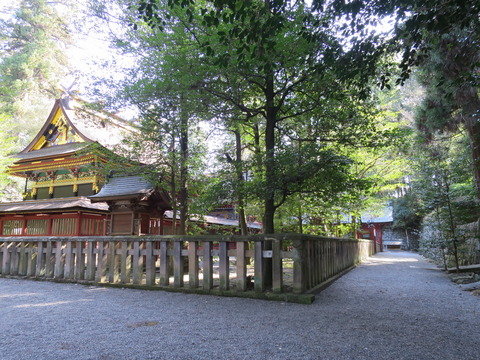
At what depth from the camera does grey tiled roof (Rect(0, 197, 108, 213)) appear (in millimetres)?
13406

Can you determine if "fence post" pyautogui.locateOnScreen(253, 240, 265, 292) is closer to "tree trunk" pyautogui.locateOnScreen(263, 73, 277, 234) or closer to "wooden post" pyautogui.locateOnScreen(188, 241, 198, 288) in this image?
"tree trunk" pyautogui.locateOnScreen(263, 73, 277, 234)

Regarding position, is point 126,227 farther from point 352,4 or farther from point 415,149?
point 415,149

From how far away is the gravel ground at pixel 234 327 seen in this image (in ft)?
9.29

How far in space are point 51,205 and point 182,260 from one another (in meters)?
10.9

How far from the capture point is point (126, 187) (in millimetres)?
10836

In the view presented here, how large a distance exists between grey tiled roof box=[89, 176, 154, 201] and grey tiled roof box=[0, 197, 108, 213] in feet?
8.78

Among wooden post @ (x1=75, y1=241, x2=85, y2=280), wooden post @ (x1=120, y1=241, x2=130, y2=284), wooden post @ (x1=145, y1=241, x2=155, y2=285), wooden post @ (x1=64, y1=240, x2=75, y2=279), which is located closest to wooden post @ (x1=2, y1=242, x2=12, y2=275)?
wooden post @ (x1=64, y1=240, x2=75, y2=279)

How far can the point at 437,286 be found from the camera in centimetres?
714

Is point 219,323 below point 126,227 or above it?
below

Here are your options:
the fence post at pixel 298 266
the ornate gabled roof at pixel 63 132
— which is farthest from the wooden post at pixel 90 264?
the ornate gabled roof at pixel 63 132

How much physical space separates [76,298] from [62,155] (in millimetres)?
11860

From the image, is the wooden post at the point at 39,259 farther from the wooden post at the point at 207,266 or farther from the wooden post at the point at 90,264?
the wooden post at the point at 207,266

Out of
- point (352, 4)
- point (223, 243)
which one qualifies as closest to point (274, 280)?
point (223, 243)

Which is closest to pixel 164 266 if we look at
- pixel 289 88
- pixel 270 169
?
pixel 270 169
